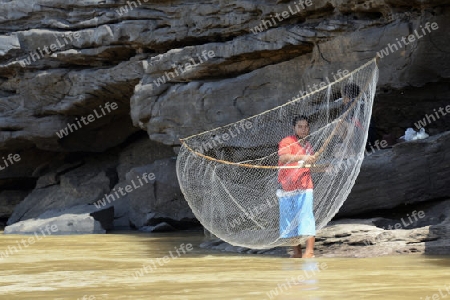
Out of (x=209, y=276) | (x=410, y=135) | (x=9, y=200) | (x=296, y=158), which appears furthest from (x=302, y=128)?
(x=9, y=200)

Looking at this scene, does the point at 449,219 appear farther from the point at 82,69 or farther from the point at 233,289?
the point at 82,69

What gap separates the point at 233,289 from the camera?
5324 millimetres

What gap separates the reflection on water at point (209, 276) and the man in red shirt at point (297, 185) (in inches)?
13.7

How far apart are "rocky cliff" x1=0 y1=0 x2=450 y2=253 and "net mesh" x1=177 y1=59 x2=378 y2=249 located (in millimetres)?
1494

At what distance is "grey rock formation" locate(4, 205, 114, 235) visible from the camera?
14062 millimetres

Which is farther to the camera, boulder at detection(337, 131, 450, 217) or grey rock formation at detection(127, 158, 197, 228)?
grey rock formation at detection(127, 158, 197, 228)

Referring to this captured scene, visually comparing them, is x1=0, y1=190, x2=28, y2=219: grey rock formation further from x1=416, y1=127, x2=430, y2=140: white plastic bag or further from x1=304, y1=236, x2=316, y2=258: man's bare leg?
x1=304, y1=236, x2=316, y2=258: man's bare leg

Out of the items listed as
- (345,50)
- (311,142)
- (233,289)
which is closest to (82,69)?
(345,50)

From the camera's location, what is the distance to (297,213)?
779cm

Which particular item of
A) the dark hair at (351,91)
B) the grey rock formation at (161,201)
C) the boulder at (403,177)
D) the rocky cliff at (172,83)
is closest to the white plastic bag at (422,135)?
the rocky cliff at (172,83)

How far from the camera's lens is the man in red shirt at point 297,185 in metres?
A: 7.74

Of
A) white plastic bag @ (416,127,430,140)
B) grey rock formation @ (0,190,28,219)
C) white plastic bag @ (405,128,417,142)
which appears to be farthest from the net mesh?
grey rock formation @ (0,190,28,219)

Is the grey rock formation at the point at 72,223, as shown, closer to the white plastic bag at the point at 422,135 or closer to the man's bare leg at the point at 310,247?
the white plastic bag at the point at 422,135

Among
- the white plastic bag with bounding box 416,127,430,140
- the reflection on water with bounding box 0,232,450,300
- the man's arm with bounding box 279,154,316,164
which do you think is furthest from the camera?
the white plastic bag with bounding box 416,127,430,140
